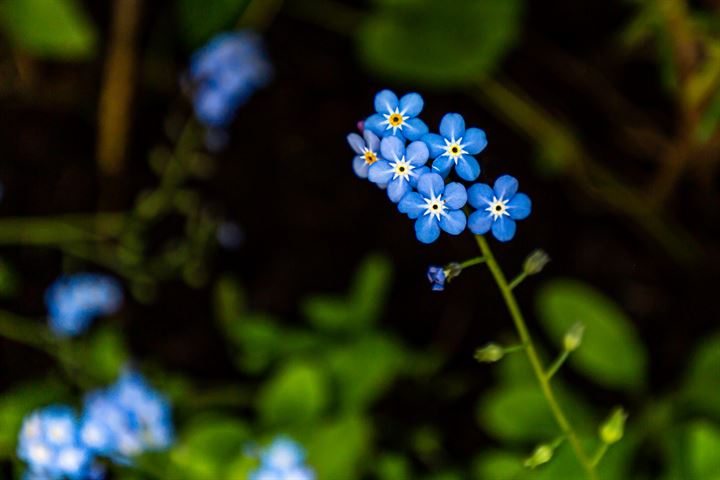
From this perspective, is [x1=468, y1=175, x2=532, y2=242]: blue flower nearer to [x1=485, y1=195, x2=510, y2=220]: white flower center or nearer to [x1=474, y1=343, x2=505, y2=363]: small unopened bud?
[x1=485, y1=195, x2=510, y2=220]: white flower center

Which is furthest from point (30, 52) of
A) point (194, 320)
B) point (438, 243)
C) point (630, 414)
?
point (630, 414)

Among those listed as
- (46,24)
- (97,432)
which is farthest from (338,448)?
(46,24)

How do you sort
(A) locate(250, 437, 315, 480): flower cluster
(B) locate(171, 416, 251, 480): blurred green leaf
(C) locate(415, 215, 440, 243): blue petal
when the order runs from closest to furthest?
(C) locate(415, 215, 440, 243): blue petal → (A) locate(250, 437, 315, 480): flower cluster → (B) locate(171, 416, 251, 480): blurred green leaf

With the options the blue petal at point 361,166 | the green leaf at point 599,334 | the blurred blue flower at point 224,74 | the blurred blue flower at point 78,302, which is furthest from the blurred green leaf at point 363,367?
the blue petal at point 361,166

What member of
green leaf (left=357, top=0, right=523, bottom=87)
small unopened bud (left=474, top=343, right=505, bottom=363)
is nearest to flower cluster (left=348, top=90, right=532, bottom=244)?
small unopened bud (left=474, top=343, right=505, bottom=363)

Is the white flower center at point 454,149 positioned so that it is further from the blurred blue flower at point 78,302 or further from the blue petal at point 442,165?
the blurred blue flower at point 78,302

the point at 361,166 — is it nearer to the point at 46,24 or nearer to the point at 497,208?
the point at 497,208
